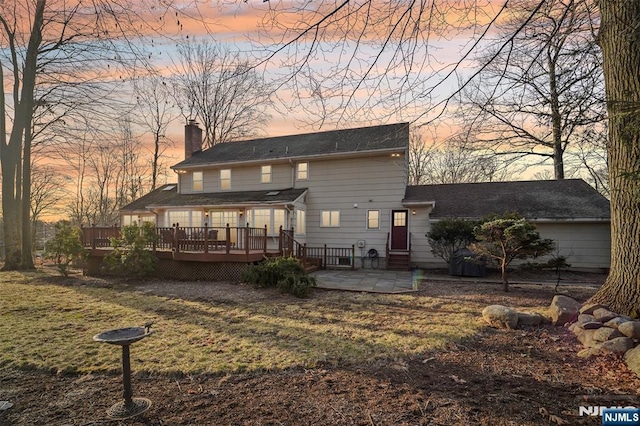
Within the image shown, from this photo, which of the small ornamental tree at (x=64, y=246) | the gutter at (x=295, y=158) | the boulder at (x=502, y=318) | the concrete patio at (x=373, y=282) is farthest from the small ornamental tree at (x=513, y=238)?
the small ornamental tree at (x=64, y=246)

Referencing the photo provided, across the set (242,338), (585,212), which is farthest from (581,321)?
(585,212)

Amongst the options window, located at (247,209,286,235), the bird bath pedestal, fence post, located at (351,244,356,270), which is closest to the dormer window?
window, located at (247,209,286,235)

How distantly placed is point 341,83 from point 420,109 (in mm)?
1177

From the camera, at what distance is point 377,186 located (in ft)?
49.2

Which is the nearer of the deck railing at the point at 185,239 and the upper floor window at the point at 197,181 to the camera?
the deck railing at the point at 185,239

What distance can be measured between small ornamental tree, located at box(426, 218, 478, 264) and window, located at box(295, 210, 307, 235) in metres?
5.96

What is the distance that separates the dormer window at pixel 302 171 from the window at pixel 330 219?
6.72 ft

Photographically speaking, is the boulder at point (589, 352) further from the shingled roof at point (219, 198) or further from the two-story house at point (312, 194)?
the shingled roof at point (219, 198)

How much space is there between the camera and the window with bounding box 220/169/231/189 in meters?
17.6

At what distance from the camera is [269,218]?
1499cm

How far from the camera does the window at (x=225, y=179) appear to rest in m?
17.6

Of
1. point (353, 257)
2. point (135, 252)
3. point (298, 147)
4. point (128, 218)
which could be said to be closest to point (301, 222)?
point (353, 257)

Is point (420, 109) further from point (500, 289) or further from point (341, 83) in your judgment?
point (500, 289)

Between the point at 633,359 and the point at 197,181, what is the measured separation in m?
18.6
